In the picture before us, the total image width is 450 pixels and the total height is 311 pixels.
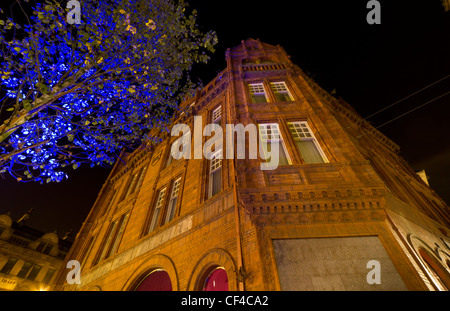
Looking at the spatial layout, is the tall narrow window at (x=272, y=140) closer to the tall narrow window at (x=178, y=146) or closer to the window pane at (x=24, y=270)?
the tall narrow window at (x=178, y=146)

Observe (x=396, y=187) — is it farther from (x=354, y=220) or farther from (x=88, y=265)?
(x=88, y=265)

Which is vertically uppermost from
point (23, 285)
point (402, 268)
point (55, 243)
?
point (55, 243)

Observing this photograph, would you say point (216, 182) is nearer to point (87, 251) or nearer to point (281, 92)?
point (281, 92)

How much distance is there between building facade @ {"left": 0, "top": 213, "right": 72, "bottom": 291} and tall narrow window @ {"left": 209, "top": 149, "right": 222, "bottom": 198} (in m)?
27.6

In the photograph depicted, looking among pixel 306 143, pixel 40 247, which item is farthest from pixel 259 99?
pixel 40 247

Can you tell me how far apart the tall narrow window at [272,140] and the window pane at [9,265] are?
34062 millimetres

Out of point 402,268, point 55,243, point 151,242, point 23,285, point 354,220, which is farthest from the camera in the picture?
point 55,243

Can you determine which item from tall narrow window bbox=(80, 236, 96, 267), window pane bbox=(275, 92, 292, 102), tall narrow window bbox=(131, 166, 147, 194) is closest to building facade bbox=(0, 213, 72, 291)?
tall narrow window bbox=(80, 236, 96, 267)

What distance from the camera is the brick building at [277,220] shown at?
552 cm

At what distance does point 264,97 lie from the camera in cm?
1230

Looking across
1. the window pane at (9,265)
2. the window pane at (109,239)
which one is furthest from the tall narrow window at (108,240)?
the window pane at (9,265)

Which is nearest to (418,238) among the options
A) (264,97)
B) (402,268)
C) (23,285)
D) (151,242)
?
(402,268)

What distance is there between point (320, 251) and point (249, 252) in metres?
1.93
